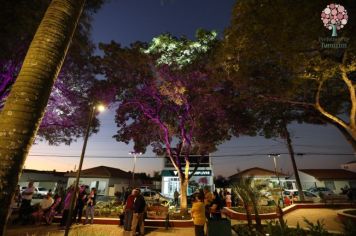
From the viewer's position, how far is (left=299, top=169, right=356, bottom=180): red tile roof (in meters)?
39.9

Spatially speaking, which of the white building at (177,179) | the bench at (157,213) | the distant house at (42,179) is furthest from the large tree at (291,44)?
the distant house at (42,179)

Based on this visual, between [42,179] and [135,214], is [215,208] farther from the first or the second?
[42,179]

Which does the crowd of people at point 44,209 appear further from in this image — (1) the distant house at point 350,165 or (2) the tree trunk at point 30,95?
(1) the distant house at point 350,165

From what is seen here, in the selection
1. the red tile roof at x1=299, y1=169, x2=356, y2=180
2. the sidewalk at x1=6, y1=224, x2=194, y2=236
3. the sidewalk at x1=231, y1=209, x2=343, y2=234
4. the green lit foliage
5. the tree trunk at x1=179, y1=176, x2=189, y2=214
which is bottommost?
the sidewalk at x1=6, y1=224, x2=194, y2=236

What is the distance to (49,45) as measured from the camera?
340 centimetres

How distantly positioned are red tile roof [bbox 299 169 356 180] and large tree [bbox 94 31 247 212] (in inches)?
1272

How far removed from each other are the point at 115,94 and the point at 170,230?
944 cm

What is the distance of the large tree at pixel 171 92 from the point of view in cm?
1463

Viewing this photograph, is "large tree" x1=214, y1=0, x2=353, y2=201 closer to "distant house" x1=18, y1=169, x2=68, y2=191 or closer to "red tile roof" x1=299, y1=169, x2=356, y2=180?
"red tile roof" x1=299, y1=169, x2=356, y2=180

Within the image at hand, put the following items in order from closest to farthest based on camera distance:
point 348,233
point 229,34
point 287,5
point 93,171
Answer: point 348,233, point 287,5, point 229,34, point 93,171

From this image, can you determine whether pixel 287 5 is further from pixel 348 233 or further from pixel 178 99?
pixel 178 99

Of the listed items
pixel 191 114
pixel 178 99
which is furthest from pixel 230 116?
pixel 178 99

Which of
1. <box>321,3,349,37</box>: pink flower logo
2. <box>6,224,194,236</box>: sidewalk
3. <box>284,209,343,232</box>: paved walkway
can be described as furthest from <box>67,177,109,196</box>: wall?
<box>321,3,349,37</box>: pink flower logo

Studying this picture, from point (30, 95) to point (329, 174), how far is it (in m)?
48.5
